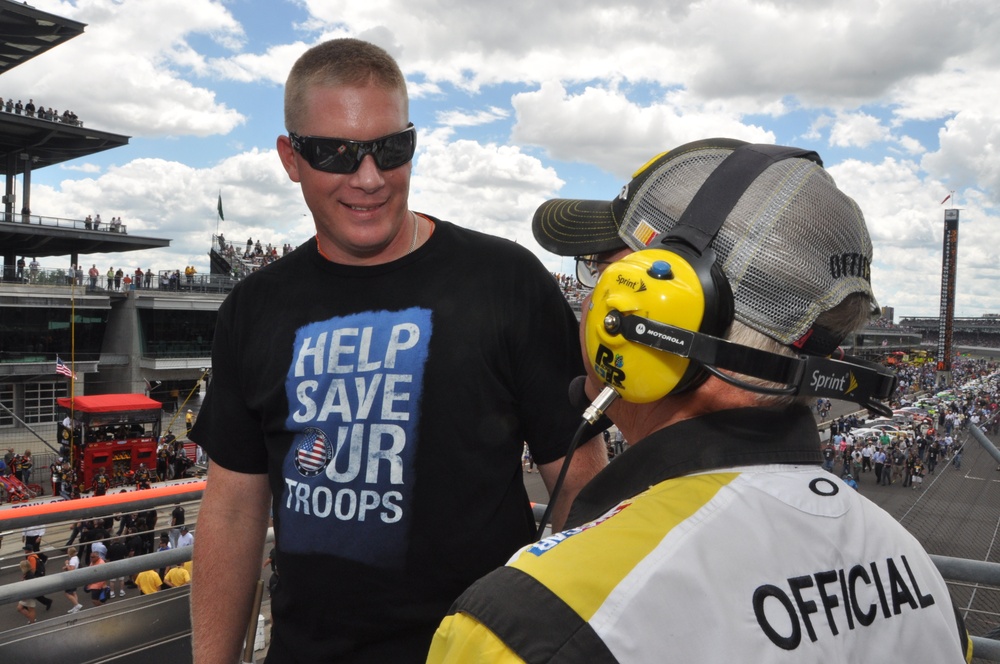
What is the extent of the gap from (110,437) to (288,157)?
725 inches

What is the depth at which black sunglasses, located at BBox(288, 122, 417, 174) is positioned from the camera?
178 centimetres

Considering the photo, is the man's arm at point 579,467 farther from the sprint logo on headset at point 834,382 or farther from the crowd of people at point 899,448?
the crowd of people at point 899,448

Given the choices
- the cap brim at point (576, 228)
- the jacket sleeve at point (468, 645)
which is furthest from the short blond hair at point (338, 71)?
the jacket sleeve at point (468, 645)

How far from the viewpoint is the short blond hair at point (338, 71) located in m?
1.76

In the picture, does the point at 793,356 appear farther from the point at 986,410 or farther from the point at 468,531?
the point at 986,410

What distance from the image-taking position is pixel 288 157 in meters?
1.92

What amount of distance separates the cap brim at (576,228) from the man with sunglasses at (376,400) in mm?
216

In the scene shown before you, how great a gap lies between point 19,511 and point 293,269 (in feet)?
5.33

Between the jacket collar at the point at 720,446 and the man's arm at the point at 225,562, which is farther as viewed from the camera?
the man's arm at the point at 225,562

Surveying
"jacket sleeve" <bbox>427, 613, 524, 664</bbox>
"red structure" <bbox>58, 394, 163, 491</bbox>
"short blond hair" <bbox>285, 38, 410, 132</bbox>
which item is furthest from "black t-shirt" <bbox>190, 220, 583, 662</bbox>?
"red structure" <bbox>58, 394, 163, 491</bbox>

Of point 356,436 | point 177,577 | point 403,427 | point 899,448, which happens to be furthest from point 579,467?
point 899,448

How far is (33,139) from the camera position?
37469 millimetres

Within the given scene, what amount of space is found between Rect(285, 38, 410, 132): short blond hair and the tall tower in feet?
204

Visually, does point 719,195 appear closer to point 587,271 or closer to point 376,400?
point 587,271
